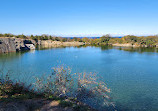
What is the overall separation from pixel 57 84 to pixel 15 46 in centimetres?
4080

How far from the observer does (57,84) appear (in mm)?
7656

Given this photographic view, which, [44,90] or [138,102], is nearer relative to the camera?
[44,90]

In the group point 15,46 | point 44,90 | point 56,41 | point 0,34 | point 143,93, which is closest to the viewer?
point 44,90

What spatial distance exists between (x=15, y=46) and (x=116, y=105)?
1676 inches

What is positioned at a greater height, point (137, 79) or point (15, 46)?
point (15, 46)

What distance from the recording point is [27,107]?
219 inches

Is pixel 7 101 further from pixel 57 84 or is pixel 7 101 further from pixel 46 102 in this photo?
pixel 57 84

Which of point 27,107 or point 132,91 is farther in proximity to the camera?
point 132,91

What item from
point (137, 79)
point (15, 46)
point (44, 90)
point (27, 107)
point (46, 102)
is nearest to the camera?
point (27, 107)

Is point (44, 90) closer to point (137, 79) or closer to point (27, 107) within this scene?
point (27, 107)

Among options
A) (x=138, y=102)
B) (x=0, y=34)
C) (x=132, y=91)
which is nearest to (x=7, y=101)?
(x=138, y=102)

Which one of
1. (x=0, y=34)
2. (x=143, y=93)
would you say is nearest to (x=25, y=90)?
(x=143, y=93)

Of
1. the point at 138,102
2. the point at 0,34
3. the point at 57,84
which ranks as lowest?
the point at 138,102

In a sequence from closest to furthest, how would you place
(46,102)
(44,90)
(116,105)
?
(46,102) → (44,90) → (116,105)
